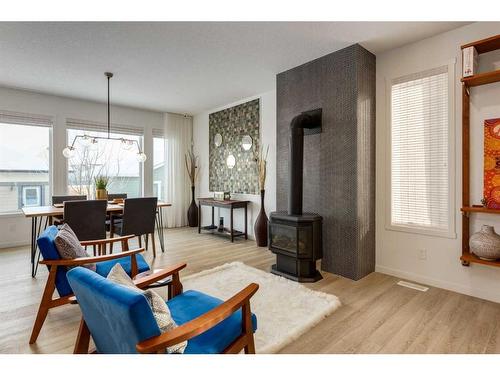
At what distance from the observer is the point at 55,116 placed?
191 inches

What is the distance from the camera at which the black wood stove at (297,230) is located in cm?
301

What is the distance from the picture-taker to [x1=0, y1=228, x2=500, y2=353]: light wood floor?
1.84m

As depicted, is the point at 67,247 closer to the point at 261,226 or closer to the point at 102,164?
the point at 261,226

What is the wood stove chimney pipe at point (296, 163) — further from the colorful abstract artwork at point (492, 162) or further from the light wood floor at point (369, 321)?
the colorful abstract artwork at point (492, 162)

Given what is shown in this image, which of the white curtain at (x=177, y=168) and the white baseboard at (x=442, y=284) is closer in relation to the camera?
the white baseboard at (x=442, y=284)

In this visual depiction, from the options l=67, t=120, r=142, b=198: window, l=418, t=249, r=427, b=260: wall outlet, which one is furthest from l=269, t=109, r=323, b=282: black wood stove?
l=67, t=120, r=142, b=198: window

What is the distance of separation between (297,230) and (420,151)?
5.00 feet

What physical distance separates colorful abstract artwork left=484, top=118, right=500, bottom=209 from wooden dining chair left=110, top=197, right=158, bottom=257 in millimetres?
3699

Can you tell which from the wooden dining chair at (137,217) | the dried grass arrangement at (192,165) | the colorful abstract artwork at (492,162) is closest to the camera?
the colorful abstract artwork at (492,162)

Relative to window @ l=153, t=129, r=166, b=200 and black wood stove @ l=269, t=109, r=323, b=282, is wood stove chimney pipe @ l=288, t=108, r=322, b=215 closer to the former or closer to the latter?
black wood stove @ l=269, t=109, r=323, b=282

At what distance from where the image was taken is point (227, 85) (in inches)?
172

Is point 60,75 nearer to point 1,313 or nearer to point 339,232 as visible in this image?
point 1,313

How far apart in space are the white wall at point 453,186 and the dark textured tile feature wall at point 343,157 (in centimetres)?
11

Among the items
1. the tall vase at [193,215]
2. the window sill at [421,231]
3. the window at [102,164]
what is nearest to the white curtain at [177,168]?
the tall vase at [193,215]
